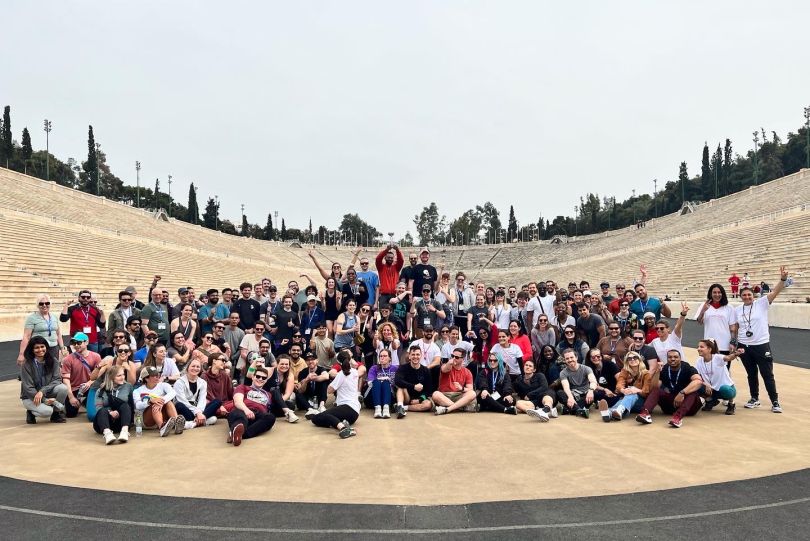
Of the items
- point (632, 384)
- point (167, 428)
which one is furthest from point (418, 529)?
point (632, 384)

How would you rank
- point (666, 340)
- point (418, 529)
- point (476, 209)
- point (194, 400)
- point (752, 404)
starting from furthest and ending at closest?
point (476, 209)
point (666, 340)
point (752, 404)
point (194, 400)
point (418, 529)

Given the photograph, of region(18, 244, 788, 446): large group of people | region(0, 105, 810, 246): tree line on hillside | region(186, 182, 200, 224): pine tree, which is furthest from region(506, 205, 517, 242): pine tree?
region(18, 244, 788, 446): large group of people

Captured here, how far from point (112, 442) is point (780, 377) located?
1218 cm

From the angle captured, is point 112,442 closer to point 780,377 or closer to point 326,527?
point 326,527

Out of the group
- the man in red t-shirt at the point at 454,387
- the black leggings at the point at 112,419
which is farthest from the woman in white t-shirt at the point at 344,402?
the black leggings at the point at 112,419

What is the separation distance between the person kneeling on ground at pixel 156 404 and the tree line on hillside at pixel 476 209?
66.5 m

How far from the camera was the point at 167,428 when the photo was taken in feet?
20.9

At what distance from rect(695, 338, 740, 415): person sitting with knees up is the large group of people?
2 centimetres

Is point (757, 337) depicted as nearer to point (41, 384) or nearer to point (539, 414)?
point (539, 414)

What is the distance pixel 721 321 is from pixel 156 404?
842cm

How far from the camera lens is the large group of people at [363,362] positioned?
22.4ft

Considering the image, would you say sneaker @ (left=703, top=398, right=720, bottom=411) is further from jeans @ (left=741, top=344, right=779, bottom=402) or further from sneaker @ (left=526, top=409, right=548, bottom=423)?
sneaker @ (left=526, top=409, right=548, bottom=423)

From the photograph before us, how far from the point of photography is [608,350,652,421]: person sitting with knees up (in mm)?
7242

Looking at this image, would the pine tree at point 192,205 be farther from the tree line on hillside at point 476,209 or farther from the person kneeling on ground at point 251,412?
the person kneeling on ground at point 251,412
